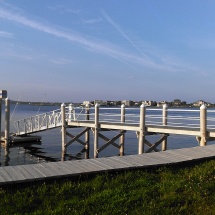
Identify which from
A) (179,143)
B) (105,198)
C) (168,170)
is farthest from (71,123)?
(105,198)

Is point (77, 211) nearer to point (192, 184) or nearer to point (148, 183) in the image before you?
point (148, 183)

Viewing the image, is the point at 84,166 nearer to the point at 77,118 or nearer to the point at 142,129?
the point at 142,129

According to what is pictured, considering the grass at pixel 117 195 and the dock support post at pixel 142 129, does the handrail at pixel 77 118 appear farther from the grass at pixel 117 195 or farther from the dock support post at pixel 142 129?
the grass at pixel 117 195

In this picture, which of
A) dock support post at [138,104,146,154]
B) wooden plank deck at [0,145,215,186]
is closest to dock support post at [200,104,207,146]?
dock support post at [138,104,146,154]

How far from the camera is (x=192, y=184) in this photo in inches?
231

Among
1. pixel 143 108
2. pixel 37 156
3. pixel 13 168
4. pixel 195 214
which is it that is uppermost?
pixel 143 108

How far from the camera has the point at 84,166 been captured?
20.9 feet

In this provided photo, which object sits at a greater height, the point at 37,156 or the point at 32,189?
the point at 32,189

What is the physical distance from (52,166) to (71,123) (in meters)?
15.1

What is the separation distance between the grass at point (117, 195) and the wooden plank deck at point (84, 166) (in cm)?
12

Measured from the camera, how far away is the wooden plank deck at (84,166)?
18.1ft

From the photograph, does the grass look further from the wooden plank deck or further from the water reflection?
the water reflection

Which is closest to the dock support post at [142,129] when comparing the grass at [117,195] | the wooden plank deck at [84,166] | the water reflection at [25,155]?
the water reflection at [25,155]

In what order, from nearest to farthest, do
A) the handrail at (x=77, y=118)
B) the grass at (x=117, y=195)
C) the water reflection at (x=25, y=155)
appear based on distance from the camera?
the grass at (x=117, y=195)
the handrail at (x=77, y=118)
the water reflection at (x=25, y=155)
